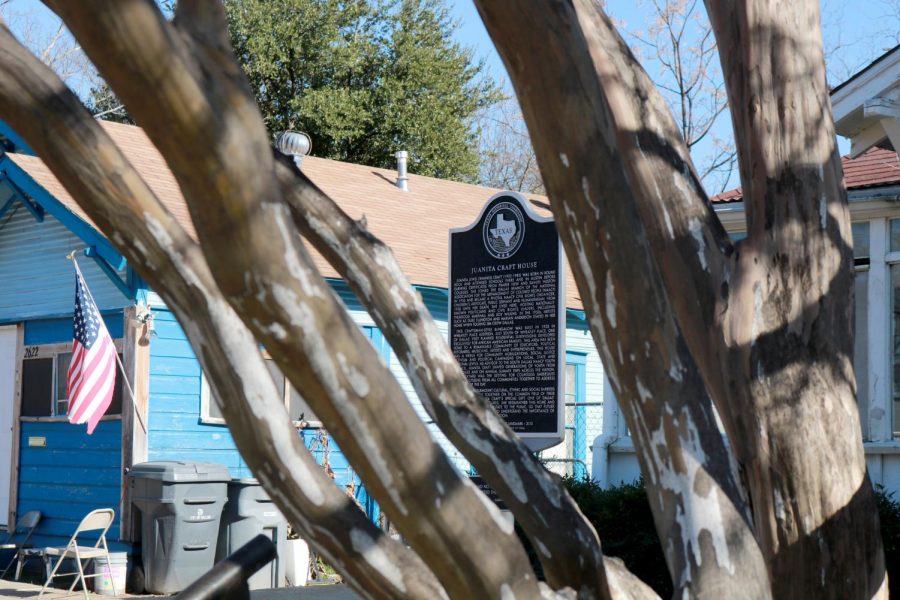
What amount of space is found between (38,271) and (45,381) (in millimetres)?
1471

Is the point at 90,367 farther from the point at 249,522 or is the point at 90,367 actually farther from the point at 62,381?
the point at 62,381

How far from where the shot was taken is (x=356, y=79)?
30.4 metres

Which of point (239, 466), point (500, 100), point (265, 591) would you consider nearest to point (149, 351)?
point (239, 466)

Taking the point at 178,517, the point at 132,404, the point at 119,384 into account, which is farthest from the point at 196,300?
the point at 119,384

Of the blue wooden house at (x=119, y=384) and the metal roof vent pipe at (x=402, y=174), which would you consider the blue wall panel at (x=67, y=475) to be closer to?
the blue wooden house at (x=119, y=384)

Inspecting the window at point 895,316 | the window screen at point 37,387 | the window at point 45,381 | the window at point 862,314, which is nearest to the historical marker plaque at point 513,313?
the window at point 862,314

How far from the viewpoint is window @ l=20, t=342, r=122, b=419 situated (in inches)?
575

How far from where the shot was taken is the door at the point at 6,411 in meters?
15.2

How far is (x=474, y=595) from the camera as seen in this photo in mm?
2562

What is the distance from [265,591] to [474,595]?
9.17 meters

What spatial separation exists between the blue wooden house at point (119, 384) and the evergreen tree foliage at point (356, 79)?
12.4 metres

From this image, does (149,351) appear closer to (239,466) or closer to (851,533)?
(239,466)

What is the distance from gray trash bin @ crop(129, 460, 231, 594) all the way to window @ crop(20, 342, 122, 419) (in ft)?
9.11

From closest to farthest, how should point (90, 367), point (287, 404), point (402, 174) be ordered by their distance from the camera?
point (90, 367) < point (287, 404) < point (402, 174)
